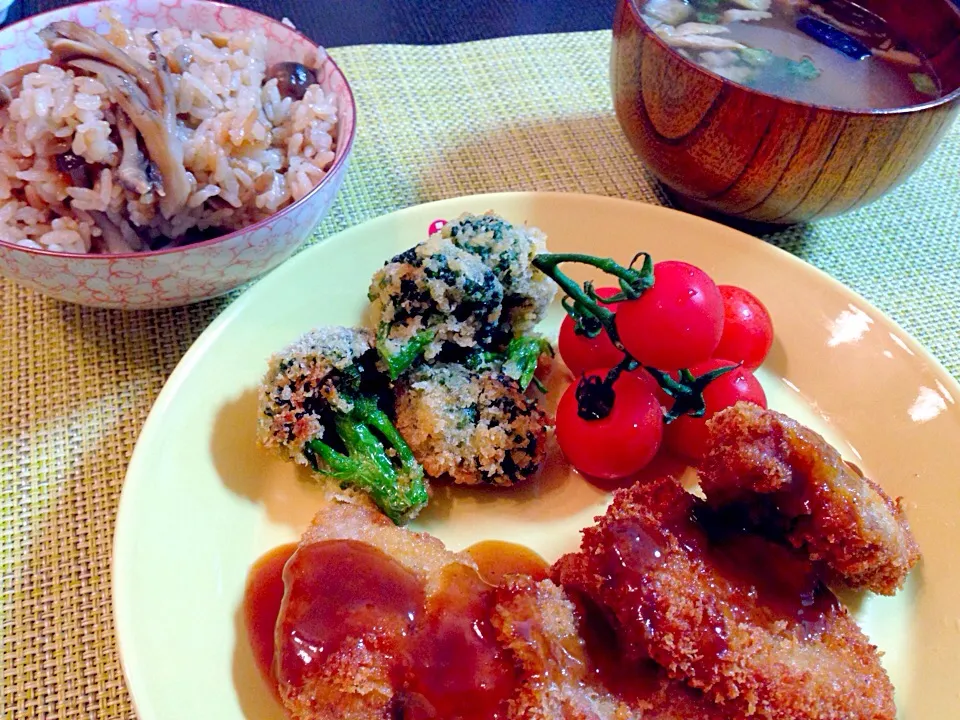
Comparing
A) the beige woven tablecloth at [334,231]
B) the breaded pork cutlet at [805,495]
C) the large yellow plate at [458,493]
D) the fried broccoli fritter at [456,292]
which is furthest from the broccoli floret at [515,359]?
the beige woven tablecloth at [334,231]

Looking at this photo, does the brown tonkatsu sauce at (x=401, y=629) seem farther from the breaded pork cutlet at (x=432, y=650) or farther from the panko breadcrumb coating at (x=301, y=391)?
the panko breadcrumb coating at (x=301, y=391)

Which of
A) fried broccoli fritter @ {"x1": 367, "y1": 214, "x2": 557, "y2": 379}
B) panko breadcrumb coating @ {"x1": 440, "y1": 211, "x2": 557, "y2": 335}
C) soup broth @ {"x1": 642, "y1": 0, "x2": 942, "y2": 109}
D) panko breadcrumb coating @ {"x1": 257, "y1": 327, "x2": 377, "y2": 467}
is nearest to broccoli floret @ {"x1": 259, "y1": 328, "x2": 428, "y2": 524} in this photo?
panko breadcrumb coating @ {"x1": 257, "y1": 327, "x2": 377, "y2": 467}

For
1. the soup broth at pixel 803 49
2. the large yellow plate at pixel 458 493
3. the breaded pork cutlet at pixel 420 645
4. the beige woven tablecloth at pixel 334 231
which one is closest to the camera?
the breaded pork cutlet at pixel 420 645

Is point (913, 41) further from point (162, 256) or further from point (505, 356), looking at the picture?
point (162, 256)

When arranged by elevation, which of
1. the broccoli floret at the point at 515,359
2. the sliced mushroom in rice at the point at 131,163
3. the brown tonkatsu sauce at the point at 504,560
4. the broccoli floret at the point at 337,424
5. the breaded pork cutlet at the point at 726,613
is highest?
the sliced mushroom in rice at the point at 131,163

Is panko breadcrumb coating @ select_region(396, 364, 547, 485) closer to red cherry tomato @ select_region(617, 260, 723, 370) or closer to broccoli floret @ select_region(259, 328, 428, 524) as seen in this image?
broccoli floret @ select_region(259, 328, 428, 524)

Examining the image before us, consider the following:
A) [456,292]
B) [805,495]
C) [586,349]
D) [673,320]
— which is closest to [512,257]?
[456,292]

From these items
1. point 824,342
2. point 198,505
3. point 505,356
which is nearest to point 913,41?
point 824,342
